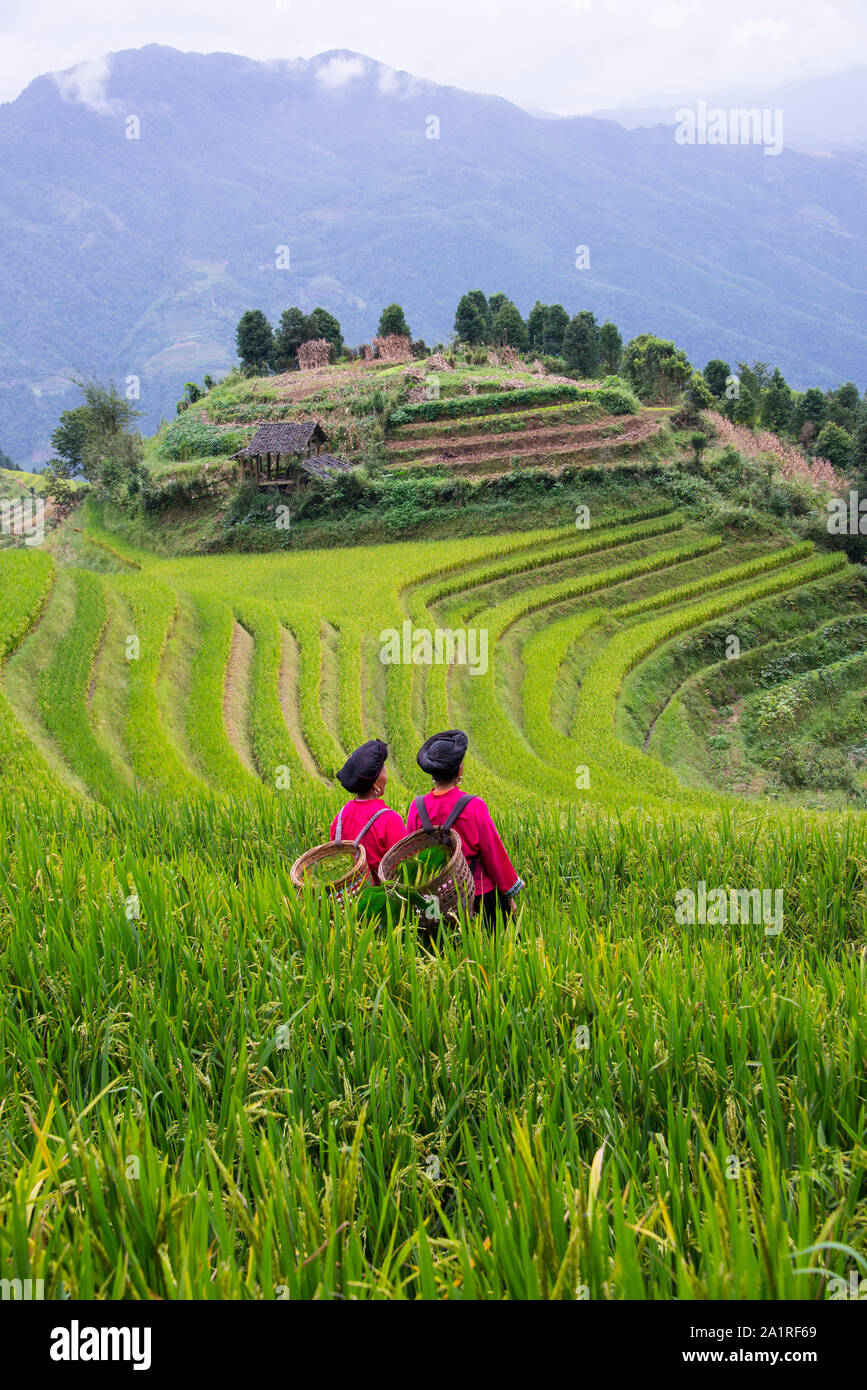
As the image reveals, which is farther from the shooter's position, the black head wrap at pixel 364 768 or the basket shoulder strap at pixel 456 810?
the black head wrap at pixel 364 768

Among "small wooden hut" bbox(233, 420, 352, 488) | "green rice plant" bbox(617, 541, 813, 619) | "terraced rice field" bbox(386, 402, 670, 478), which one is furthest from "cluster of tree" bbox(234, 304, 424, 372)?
"green rice plant" bbox(617, 541, 813, 619)

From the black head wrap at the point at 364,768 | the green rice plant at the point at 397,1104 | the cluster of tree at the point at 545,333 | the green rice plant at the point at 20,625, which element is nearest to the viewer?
the green rice plant at the point at 397,1104

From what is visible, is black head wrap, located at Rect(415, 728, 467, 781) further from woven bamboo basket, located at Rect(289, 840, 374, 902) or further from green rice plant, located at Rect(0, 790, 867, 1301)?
green rice plant, located at Rect(0, 790, 867, 1301)

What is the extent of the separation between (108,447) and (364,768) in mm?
43117

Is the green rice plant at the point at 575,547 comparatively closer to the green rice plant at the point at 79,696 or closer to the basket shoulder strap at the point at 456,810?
the green rice plant at the point at 79,696

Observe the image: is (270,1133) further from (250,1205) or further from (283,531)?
(283,531)

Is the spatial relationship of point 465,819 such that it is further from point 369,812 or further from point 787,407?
point 787,407

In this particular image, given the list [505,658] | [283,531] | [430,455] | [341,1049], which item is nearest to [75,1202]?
[341,1049]

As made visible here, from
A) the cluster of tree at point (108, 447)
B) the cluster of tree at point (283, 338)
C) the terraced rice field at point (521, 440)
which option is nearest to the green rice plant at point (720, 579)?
the terraced rice field at point (521, 440)

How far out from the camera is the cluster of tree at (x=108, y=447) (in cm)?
4006

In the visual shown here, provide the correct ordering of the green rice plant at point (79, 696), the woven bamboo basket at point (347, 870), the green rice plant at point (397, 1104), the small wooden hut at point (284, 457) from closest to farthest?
the green rice plant at point (397, 1104) → the woven bamboo basket at point (347, 870) → the green rice plant at point (79, 696) → the small wooden hut at point (284, 457)

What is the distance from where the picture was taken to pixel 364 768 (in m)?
4.57

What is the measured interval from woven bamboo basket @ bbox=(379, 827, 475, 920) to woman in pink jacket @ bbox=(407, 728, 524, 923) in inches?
5.8

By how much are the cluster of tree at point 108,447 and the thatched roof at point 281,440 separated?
5.85 metres
